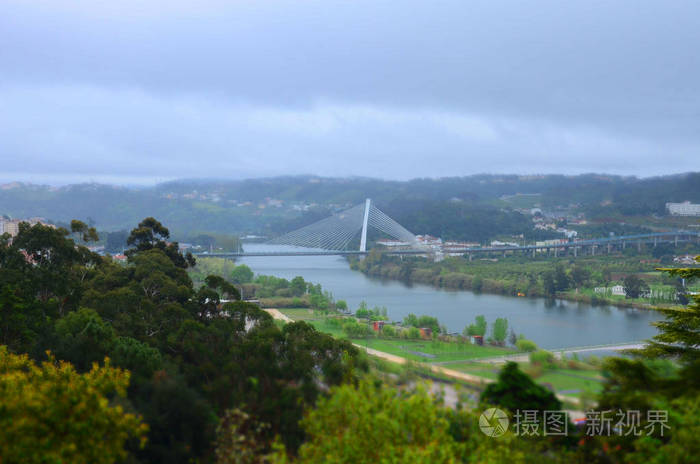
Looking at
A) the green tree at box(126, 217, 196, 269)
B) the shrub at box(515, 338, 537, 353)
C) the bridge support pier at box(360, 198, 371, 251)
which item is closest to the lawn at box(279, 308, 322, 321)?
the green tree at box(126, 217, 196, 269)

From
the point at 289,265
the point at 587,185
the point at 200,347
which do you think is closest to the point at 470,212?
the point at 587,185

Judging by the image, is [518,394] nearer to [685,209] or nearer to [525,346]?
[525,346]

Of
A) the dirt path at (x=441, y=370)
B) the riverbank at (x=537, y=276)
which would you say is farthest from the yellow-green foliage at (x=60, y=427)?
the riverbank at (x=537, y=276)

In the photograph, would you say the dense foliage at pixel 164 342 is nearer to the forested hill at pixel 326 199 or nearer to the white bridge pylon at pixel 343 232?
the white bridge pylon at pixel 343 232

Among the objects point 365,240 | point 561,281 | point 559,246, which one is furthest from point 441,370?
point 559,246

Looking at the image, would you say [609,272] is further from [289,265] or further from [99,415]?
[99,415]

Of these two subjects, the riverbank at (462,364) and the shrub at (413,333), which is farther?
the shrub at (413,333)
